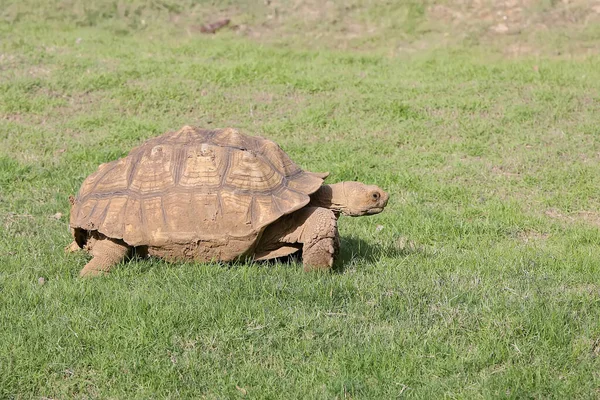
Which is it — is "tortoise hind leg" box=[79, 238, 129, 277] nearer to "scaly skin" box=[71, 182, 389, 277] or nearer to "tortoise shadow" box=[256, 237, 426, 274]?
"scaly skin" box=[71, 182, 389, 277]

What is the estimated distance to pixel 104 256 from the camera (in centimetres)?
632

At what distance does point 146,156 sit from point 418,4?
404 inches

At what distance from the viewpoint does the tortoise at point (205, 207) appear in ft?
20.1

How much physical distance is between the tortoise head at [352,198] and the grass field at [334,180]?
0.49 meters

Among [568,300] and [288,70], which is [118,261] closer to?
[568,300]

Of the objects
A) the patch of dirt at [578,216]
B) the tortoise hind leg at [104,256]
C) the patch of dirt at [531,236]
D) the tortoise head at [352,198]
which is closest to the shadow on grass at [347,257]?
the tortoise hind leg at [104,256]

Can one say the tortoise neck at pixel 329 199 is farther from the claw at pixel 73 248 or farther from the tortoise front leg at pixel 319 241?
the claw at pixel 73 248

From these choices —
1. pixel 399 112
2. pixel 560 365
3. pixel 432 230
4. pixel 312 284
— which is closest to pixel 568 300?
pixel 560 365

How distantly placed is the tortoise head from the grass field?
49 centimetres

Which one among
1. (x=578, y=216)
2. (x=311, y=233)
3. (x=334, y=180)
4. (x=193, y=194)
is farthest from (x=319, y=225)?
(x=578, y=216)

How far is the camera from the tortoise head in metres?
6.61

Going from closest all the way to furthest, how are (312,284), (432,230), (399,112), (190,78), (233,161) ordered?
(312,284), (233,161), (432,230), (399,112), (190,78)

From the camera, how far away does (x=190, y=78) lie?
42.9 ft

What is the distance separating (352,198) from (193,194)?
1.38 m
